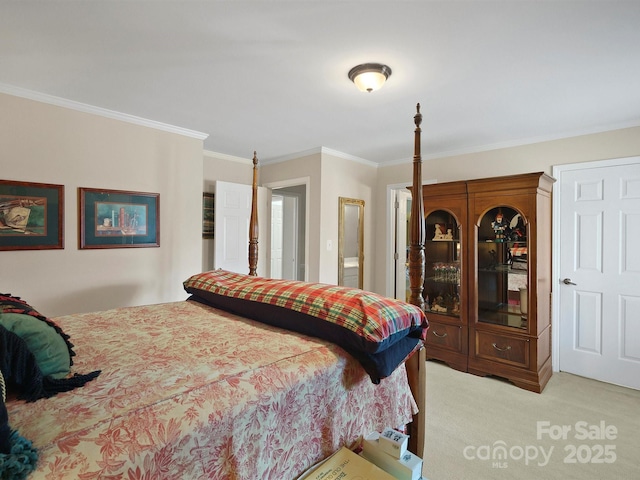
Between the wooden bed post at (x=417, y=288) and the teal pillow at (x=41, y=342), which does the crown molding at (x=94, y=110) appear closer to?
the teal pillow at (x=41, y=342)

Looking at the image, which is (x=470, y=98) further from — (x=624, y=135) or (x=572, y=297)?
(x=572, y=297)

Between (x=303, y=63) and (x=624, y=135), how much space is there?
3043 mm

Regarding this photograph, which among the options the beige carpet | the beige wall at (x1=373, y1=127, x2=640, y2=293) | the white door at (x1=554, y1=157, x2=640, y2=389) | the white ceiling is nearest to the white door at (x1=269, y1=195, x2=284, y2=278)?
the beige wall at (x1=373, y1=127, x2=640, y2=293)

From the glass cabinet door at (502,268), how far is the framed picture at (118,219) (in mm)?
3277

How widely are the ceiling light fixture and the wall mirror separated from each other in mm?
2127

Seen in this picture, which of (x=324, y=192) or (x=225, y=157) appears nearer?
(x=324, y=192)

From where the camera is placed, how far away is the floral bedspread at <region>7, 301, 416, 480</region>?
0.78 metres

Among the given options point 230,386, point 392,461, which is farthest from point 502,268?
point 230,386

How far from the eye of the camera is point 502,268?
10.9ft

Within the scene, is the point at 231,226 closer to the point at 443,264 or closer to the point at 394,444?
the point at 443,264

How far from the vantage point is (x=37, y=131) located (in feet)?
8.38

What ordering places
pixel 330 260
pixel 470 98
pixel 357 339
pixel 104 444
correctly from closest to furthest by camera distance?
pixel 104 444
pixel 357 339
pixel 470 98
pixel 330 260

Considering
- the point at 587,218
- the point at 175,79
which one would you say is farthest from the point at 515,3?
the point at 587,218

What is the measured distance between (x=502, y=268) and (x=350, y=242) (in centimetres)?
184
